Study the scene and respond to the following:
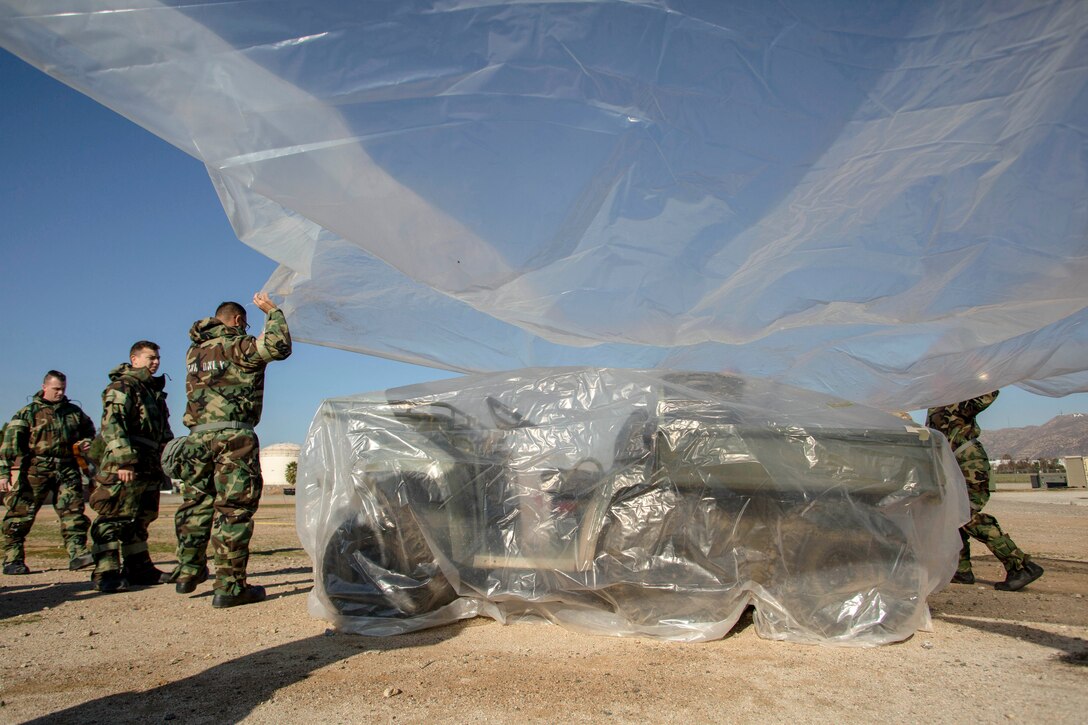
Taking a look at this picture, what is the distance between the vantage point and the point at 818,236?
277cm

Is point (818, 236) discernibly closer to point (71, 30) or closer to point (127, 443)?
point (71, 30)

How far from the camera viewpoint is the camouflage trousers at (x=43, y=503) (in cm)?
571

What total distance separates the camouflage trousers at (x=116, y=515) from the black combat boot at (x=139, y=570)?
2 cm

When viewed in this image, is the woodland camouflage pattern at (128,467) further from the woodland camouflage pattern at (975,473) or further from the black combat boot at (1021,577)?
the black combat boot at (1021,577)

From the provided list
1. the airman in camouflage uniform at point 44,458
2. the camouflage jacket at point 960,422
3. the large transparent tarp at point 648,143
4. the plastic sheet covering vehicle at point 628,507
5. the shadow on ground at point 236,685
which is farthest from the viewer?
the airman in camouflage uniform at point 44,458

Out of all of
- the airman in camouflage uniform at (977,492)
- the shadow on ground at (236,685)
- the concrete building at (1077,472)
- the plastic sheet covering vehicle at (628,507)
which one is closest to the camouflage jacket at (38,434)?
the plastic sheet covering vehicle at (628,507)

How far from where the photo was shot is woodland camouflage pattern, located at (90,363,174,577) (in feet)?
14.7

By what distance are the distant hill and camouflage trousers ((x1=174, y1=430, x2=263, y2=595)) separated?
3768 inches

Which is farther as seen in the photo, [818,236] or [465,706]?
[818,236]

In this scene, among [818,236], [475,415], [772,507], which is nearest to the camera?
[818,236]

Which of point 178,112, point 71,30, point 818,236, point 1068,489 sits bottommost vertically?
point 1068,489

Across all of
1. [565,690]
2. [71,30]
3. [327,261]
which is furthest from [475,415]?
[71,30]

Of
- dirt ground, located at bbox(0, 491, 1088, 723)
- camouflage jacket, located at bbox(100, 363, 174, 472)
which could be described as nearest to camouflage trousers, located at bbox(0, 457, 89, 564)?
camouflage jacket, located at bbox(100, 363, 174, 472)

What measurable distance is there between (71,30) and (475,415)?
2.04 metres
